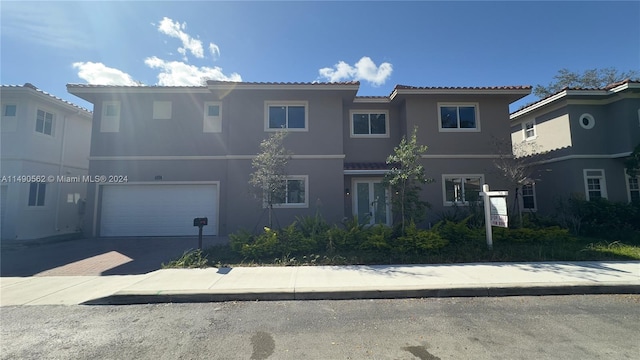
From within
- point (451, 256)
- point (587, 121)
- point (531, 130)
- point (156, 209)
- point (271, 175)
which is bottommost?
point (451, 256)

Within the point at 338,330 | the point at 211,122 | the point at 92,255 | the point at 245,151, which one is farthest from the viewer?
the point at 211,122

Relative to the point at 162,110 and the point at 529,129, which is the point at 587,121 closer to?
the point at 529,129

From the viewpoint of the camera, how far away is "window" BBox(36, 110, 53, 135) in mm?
12523

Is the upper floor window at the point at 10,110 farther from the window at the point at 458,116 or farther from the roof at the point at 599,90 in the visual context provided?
the roof at the point at 599,90

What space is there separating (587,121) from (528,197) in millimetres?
4148

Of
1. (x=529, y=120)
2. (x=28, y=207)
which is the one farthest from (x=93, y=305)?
(x=529, y=120)

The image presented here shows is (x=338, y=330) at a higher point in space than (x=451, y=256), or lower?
lower

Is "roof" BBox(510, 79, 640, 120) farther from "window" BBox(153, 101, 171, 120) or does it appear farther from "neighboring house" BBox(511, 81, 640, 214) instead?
"window" BBox(153, 101, 171, 120)

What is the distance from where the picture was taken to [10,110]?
12055 mm

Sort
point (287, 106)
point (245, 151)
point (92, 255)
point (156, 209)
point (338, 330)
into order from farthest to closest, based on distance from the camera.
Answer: point (287, 106) → point (156, 209) → point (245, 151) → point (92, 255) → point (338, 330)

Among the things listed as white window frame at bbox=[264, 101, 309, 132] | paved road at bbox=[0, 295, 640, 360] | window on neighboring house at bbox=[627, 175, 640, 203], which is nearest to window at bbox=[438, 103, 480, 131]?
white window frame at bbox=[264, 101, 309, 132]

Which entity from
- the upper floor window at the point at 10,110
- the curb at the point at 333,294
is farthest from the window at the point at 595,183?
the upper floor window at the point at 10,110

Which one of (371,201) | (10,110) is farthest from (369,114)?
(10,110)

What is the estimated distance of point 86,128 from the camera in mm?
15258
